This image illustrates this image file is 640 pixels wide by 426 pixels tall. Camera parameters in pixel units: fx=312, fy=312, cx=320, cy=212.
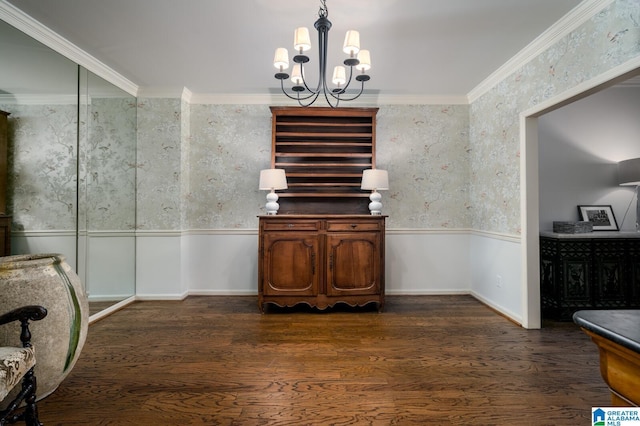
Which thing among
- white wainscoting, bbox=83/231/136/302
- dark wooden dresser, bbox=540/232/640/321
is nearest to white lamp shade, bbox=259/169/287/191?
white wainscoting, bbox=83/231/136/302

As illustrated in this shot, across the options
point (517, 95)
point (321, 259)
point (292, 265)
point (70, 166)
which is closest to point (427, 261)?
point (321, 259)

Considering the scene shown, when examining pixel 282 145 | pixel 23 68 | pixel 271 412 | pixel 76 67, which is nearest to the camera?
pixel 271 412

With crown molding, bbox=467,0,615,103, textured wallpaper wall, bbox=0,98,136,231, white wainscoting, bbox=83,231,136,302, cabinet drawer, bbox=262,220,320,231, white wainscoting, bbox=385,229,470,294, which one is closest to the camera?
crown molding, bbox=467,0,615,103

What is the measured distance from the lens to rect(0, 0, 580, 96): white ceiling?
2.25 m

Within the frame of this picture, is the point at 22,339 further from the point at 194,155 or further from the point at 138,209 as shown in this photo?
the point at 194,155

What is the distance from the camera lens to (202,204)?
4.02 metres

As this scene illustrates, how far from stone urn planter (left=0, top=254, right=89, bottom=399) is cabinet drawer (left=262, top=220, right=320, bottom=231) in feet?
5.79

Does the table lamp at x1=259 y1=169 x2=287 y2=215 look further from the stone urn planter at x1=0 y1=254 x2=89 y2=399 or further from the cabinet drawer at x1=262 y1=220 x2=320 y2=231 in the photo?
the stone urn planter at x1=0 y1=254 x2=89 y2=399

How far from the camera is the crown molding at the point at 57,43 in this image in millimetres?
2297

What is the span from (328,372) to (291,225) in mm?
1589

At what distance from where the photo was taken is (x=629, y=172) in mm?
3355

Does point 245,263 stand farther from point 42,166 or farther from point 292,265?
point 42,166

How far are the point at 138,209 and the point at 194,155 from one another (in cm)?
95

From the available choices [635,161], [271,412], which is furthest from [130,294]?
[635,161]
